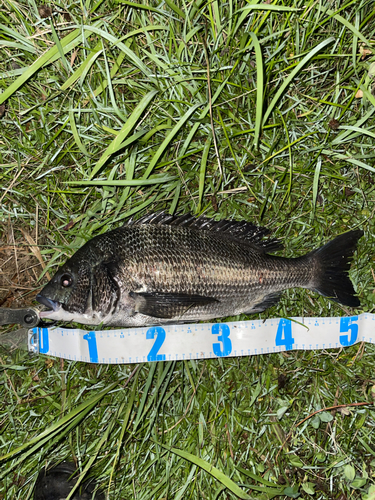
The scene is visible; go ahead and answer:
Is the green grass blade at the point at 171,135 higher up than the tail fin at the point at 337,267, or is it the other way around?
the green grass blade at the point at 171,135

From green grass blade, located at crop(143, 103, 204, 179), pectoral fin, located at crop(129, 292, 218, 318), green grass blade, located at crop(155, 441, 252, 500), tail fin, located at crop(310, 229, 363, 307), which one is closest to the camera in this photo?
pectoral fin, located at crop(129, 292, 218, 318)

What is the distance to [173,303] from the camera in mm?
2625

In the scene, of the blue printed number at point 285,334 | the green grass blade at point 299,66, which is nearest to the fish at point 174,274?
the blue printed number at point 285,334

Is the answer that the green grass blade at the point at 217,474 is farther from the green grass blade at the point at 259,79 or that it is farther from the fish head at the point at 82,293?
→ the green grass blade at the point at 259,79

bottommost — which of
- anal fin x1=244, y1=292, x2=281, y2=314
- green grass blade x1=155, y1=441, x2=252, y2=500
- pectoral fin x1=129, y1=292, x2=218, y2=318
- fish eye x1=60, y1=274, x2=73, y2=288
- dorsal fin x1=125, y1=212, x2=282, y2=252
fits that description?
green grass blade x1=155, y1=441, x2=252, y2=500

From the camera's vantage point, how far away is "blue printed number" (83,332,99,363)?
2900mm

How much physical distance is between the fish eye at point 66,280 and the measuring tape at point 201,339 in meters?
0.56

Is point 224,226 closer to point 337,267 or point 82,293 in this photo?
point 337,267

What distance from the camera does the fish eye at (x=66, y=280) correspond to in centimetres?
264

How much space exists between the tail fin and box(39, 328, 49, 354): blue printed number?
101 inches

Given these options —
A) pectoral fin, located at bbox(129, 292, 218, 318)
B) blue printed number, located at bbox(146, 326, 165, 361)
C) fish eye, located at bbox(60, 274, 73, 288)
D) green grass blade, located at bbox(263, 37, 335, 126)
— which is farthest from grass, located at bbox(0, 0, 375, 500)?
pectoral fin, located at bbox(129, 292, 218, 318)

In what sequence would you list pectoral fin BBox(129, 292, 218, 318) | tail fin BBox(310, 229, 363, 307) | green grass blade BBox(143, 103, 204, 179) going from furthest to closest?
tail fin BBox(310, 229, 363, 307)
green grass blade BBox(143, 103, 204, 179)
pectoral fin BBox(129, 292, 218, 318)

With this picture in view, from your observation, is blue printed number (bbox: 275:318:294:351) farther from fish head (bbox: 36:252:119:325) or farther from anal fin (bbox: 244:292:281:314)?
fish head (bbox: 36:252:119:325)

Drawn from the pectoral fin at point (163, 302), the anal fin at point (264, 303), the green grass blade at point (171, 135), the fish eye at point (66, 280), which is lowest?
the anal fin at point (264, 303)
